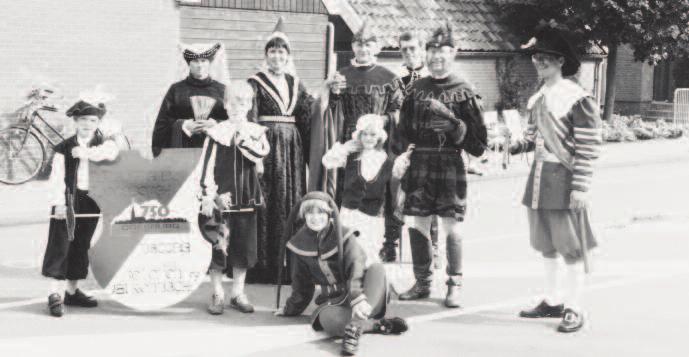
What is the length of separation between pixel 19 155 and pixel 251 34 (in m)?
4.82

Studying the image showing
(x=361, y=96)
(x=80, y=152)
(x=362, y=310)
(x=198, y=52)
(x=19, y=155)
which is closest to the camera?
(x=362, y=310)

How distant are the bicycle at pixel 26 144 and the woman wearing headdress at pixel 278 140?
644 centimetres

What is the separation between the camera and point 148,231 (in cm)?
745

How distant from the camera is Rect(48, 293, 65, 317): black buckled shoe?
727cm

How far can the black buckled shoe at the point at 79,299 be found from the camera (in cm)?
761

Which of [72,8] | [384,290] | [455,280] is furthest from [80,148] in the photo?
[72,8]

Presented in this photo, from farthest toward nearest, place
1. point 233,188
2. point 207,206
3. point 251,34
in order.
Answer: point 251,34, point 233,188, point 207,206

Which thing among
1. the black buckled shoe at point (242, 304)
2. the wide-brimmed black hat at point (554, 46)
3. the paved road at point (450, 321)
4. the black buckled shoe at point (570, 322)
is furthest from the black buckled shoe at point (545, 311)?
the black buckled shoe at point (242, 304)

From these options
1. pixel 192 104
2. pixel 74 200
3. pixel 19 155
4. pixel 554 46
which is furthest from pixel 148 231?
pixel 19 155

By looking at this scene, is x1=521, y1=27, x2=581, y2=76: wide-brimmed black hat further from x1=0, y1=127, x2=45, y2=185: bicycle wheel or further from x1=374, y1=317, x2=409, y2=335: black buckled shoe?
x1=0, y1=127, x2=45, y2=185: bicycle wheel

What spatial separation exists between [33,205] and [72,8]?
376cm

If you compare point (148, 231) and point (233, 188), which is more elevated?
point (233, 188)

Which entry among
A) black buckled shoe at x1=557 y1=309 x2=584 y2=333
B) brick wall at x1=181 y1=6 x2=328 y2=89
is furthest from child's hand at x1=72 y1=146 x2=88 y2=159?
brick wall at x1=181 y1=6 x2=328 y2=89

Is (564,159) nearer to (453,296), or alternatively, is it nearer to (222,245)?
(453,296)
